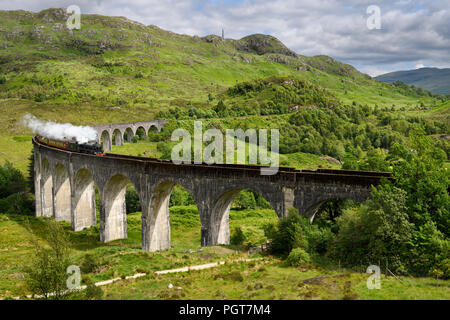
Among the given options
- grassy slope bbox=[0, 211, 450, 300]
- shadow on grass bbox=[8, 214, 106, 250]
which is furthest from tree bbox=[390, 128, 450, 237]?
shadow on grass bbox=[8, 214, 106, 250]

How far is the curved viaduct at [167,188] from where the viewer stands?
94.0 ft

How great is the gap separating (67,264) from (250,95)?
438 feet

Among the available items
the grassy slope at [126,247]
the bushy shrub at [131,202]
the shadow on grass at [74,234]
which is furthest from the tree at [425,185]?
the bushy shrub at [131,202]

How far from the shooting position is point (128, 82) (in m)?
189

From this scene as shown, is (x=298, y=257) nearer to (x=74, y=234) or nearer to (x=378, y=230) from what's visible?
(x=378, y=230)

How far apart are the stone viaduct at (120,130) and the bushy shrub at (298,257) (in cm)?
8121

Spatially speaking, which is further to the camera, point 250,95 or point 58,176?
point 250,95

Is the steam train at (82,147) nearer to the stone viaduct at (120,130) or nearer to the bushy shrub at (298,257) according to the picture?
the bushy shrub at (298,257)

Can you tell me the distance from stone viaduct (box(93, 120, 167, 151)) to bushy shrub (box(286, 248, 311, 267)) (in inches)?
3197

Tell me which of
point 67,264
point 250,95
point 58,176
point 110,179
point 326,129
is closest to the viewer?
point 67,264

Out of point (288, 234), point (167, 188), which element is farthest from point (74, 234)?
point (288, 234)

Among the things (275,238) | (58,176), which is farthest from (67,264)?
(58,176)

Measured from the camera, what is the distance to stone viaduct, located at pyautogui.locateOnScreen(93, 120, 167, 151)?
105m
